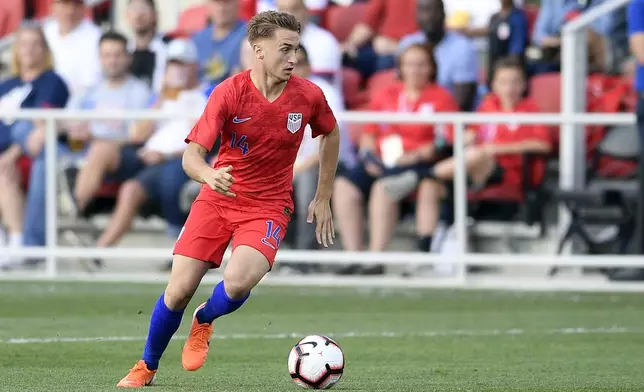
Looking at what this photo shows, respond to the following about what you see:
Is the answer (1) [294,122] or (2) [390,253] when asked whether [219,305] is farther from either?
(2) [390,253]

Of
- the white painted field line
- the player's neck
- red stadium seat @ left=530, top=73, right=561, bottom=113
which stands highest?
the player's neck

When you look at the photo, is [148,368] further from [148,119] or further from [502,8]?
[502,8]

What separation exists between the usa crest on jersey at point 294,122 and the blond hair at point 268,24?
0.42 m

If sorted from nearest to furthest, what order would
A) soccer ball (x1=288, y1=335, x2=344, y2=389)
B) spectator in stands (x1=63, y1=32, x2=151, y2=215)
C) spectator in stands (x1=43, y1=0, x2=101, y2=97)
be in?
soccer ball (x1=288, y1=335, x2=344, y2=389)
spectator in stands (x1=63, y1=32, x2=151, y2=215)
spectator in stands (x1=43, y1=0, x2=101, y2=97)

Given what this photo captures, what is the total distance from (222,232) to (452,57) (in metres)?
6.90

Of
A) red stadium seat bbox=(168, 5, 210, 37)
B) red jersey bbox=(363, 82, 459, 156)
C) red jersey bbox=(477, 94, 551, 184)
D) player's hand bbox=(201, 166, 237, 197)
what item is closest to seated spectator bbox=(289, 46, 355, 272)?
red jersey bbox=(363, 82, 459, 156)

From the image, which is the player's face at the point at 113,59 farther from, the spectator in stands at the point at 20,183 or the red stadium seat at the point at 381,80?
the red stadium seat at the point at 381,80

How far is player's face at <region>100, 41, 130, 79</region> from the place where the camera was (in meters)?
14.1

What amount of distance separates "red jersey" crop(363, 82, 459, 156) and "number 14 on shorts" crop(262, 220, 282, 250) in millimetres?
5535

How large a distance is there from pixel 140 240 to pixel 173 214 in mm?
410

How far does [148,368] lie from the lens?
7016 millimetres

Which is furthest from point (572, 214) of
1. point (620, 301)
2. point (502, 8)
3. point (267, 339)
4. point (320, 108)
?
point (320, 108)

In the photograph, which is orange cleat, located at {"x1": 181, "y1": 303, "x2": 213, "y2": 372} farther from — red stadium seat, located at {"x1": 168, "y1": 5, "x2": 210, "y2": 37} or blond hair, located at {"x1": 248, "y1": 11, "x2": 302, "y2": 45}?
red stadium seat, located at {"x1": 168, "y1": 5, "x2": 210, "y2": 37}

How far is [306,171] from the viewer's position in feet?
41.3
